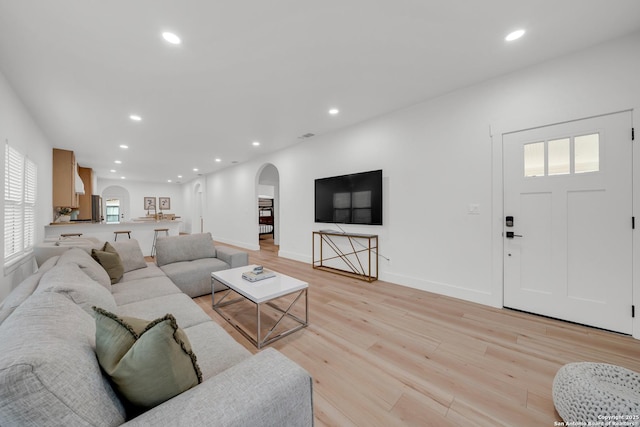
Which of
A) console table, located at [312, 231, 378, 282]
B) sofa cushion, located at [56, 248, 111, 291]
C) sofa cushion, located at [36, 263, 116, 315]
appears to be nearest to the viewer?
sofa cushion, located at [36, 263, 116, 315]

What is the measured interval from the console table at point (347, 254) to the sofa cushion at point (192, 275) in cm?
196

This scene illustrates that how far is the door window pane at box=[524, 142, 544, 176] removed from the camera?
2609 millimetres

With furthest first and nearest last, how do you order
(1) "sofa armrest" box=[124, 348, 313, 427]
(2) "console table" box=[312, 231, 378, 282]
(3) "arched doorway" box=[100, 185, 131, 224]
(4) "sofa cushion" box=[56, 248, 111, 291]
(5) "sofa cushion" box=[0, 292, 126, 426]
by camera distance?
(3) "arched doorway" box=[100, 185, 131, 224] → (2) "console table" box=[312, 231, 378, 282] → (4) "sofa cushion" box=[56, 248, 111, 291] → (1) "sofa armrest" box=[124, 348, 313, 427] → (5) "sofa cushion" box=[0, 292, 126, 426]

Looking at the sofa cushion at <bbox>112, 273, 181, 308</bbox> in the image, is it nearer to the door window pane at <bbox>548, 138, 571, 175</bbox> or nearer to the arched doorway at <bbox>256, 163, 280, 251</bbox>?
the door window pane at <bbox>548, 138, 571, 175</bbox>

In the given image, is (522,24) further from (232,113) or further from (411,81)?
(232,113)

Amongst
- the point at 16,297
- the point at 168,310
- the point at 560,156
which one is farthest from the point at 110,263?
the point at 560,156

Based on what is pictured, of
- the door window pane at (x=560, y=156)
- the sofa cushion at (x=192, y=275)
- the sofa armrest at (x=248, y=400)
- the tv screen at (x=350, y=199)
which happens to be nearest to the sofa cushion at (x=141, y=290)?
the sofa cushion at (x=192, y=275)

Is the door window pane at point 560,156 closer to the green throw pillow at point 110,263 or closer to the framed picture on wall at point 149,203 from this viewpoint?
the green throw pillow at point 110,263

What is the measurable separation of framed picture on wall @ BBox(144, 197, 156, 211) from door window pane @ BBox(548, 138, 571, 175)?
1388 cm

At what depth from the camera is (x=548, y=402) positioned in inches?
59.9

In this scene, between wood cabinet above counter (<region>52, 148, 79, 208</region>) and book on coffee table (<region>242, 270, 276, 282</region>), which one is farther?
wood cabinet above counter (<region>52, 148, 79, 208</region>)

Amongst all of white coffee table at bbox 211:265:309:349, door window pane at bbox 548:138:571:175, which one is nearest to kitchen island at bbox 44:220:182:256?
white coffee table at bbox 211:265:309:349

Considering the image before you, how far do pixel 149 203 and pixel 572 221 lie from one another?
14.1 m

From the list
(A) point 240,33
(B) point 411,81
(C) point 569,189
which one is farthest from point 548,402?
(A) point 240,33
